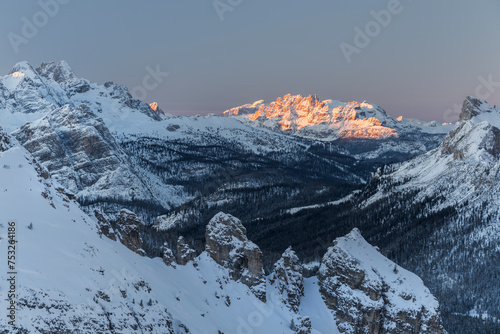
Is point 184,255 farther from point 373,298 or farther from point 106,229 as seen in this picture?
point 373,298

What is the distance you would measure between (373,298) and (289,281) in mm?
16775

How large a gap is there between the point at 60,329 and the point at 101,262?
16.5 meters

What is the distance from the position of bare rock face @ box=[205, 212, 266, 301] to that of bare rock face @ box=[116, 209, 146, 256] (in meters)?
15.2

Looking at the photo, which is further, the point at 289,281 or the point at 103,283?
the point at 289,281

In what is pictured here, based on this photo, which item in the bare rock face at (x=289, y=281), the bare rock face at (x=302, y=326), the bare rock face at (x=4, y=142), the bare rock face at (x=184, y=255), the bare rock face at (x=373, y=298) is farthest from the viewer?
the bare rock face at (x=373, y=298)

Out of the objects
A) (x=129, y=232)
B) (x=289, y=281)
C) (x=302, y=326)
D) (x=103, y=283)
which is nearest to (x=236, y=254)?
(x=289, y=281)

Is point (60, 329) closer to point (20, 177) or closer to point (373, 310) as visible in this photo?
point (20, 177)

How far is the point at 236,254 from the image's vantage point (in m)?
99.7

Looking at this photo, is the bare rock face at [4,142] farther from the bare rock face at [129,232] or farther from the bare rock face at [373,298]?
the bare rock face at [373,298]

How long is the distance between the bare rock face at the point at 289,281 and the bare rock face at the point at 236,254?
4.71 m

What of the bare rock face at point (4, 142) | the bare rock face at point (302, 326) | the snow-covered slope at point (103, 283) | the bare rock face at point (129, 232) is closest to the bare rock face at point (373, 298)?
the snow-covered slope at point (103, 283)

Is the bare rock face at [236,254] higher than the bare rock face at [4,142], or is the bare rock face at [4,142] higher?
the bare rock face at [4,142]

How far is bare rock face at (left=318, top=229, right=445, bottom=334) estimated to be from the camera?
10075 cm

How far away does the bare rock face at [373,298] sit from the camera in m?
101
